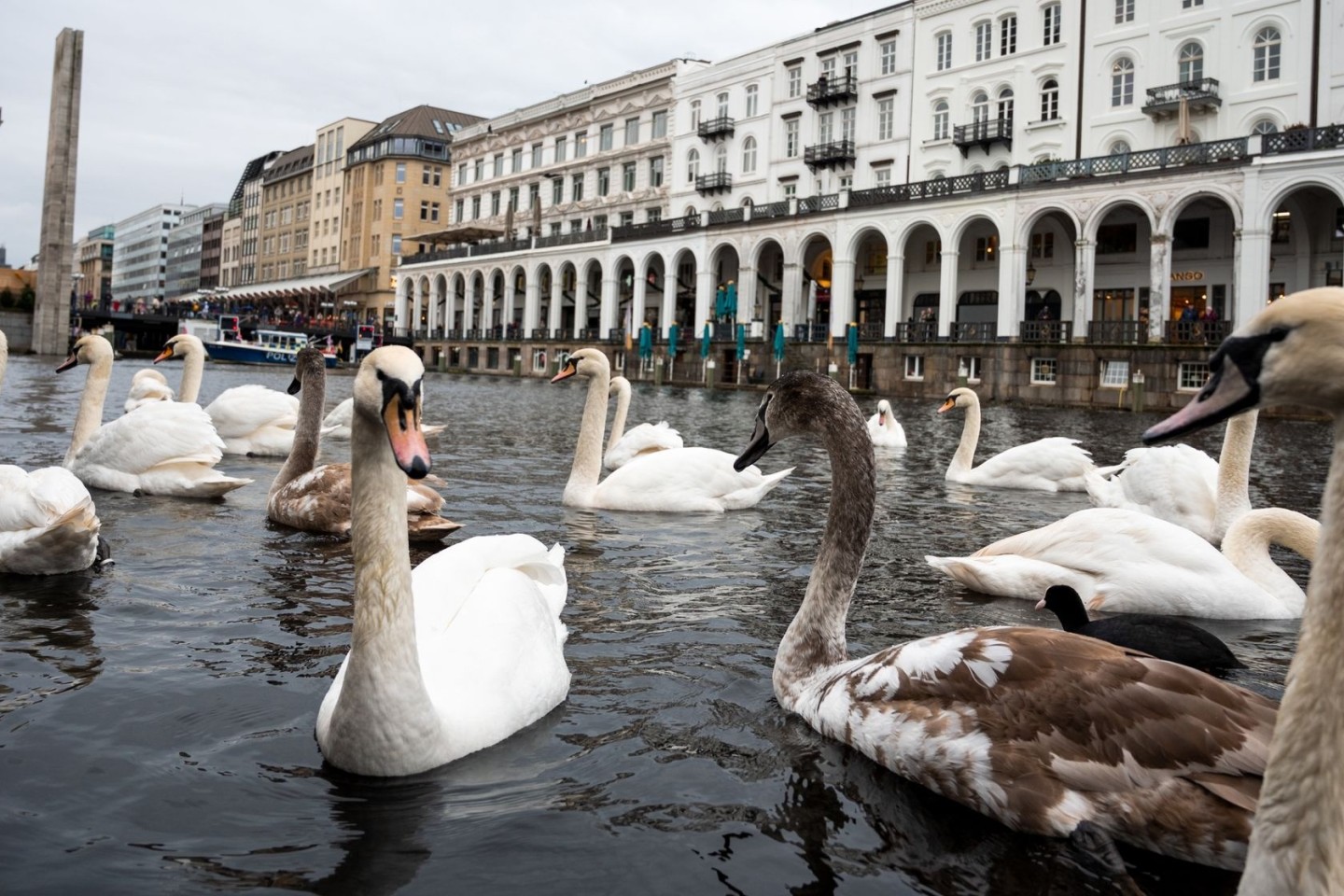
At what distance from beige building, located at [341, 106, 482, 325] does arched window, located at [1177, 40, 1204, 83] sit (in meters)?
60.4

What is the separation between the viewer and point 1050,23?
137 ft

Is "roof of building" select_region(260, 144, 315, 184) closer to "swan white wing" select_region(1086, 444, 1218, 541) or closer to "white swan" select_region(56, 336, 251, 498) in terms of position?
"white swan" select_region(56, 336, 251, 498)

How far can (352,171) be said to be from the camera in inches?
3590

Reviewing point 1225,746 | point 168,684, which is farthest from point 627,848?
point 168,684

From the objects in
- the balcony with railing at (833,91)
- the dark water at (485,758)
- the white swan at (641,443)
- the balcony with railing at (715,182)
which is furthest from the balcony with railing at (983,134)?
the dark water at (485,758)

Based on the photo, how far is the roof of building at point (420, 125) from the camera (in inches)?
3447

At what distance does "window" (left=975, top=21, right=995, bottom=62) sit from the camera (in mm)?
44031

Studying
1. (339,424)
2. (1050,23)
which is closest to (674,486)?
(339,424)

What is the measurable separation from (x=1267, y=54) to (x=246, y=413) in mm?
36485

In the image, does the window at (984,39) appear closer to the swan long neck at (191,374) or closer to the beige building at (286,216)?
Answer: the swan long neck at (191,374)

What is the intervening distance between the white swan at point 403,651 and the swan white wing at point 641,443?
8.46 metres

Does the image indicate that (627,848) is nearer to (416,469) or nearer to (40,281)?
(416,469)

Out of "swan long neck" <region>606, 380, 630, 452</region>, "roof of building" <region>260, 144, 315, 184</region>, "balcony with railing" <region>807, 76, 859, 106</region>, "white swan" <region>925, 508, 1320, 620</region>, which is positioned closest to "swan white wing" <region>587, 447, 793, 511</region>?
"white swan" <region>925, 508, 1320, 620</region>

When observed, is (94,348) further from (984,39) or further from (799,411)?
(984,39)
